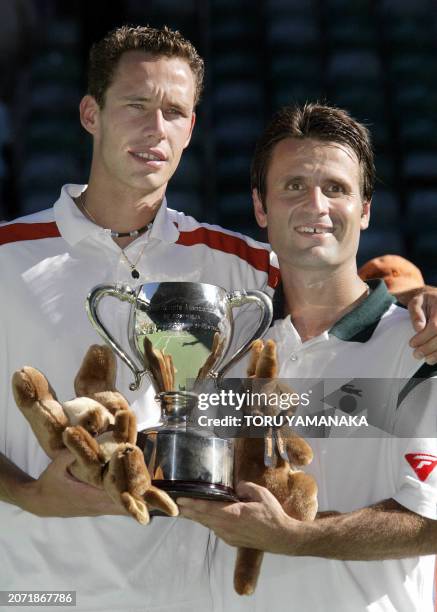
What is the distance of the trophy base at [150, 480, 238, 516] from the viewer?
55.6 inches

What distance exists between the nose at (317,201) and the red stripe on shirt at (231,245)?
28 cm

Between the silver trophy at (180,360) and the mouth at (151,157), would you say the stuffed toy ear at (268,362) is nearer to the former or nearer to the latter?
the silver trophy at (180,360)

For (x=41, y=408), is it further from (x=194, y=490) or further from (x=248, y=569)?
(x=248, y=569)

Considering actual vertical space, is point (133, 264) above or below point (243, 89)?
below

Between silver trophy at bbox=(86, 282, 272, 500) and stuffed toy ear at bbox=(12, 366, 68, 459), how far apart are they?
0.38 ft

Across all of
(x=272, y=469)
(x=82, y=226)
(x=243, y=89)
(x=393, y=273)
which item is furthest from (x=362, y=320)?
(x=243, y=89)

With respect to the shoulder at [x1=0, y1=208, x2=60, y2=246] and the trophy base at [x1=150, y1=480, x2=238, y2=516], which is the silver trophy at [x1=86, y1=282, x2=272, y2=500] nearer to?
the trophy base at [x1=150, y1=480, x2=238, y2=516]

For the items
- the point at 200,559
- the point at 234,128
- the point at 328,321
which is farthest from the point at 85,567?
the point at 234,128

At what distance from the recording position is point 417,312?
1582mm

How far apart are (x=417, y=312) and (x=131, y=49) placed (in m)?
0.71

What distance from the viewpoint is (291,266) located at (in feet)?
5.65

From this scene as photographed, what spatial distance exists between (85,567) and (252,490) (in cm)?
42

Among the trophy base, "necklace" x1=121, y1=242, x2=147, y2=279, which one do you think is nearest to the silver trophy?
the trophy base

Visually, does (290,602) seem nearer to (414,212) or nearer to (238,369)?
(238,369)
